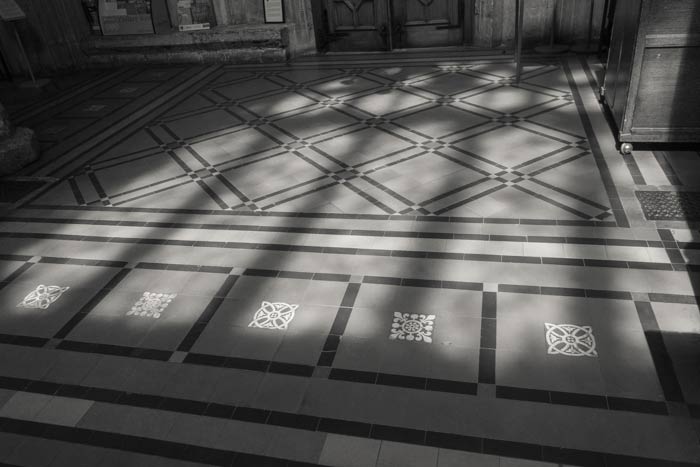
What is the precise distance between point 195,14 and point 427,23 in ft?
10.9

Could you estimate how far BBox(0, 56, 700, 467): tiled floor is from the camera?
6.70 feet

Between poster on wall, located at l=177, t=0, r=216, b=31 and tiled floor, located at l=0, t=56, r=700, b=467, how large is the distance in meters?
3.36

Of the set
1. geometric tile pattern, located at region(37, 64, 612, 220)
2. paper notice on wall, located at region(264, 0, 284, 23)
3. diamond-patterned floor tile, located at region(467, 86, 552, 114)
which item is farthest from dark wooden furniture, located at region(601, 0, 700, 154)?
paper notice on wall, located at region(264, 0, 284, 23)

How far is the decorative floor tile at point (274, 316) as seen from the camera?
263 cm

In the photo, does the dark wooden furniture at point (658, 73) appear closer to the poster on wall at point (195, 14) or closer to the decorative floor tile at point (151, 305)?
the decorative floor tile at point (151, 305)

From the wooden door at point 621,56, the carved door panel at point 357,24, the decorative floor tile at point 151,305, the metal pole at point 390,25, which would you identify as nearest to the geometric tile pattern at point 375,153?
the wooden door at point 621,56

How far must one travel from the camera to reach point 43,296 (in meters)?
3.04

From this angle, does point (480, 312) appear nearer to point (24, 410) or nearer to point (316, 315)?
point (316, 315)

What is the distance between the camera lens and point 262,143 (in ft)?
15.9

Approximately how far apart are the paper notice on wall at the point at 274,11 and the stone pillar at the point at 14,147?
3722 millimetres

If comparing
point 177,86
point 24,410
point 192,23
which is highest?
point 192,23

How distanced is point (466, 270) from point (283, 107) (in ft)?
11.6

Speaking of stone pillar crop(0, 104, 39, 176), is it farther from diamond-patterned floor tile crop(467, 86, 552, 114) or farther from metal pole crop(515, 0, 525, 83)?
metal pole crop(515, 0, 525, 83)

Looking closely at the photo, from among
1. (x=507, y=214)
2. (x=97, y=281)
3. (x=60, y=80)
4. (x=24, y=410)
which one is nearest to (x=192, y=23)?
(x=60, y=80)
